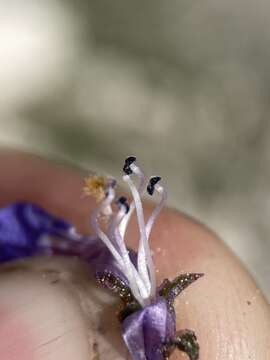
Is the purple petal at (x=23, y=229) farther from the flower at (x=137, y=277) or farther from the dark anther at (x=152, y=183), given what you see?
the dark anther at (x=152, y=183)

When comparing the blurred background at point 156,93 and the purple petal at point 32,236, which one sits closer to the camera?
the purple petal at point 32,236

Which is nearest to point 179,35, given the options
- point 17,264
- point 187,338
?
point 17,264

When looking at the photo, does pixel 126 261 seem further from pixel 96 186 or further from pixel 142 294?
pixel 96 186

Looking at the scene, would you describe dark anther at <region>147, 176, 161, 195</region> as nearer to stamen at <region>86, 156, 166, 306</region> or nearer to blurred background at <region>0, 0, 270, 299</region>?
stamen at <region>86, 156, 166, 306</region>

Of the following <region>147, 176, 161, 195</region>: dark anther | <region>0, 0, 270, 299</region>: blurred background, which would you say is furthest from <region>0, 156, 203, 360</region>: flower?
<region>0, 0, 270, 299</region>: blurred background

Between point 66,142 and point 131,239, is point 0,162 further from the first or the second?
point 131,239

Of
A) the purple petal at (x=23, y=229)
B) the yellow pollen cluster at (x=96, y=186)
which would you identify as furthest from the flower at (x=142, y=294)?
the purple petal at (x=23, y=229)
